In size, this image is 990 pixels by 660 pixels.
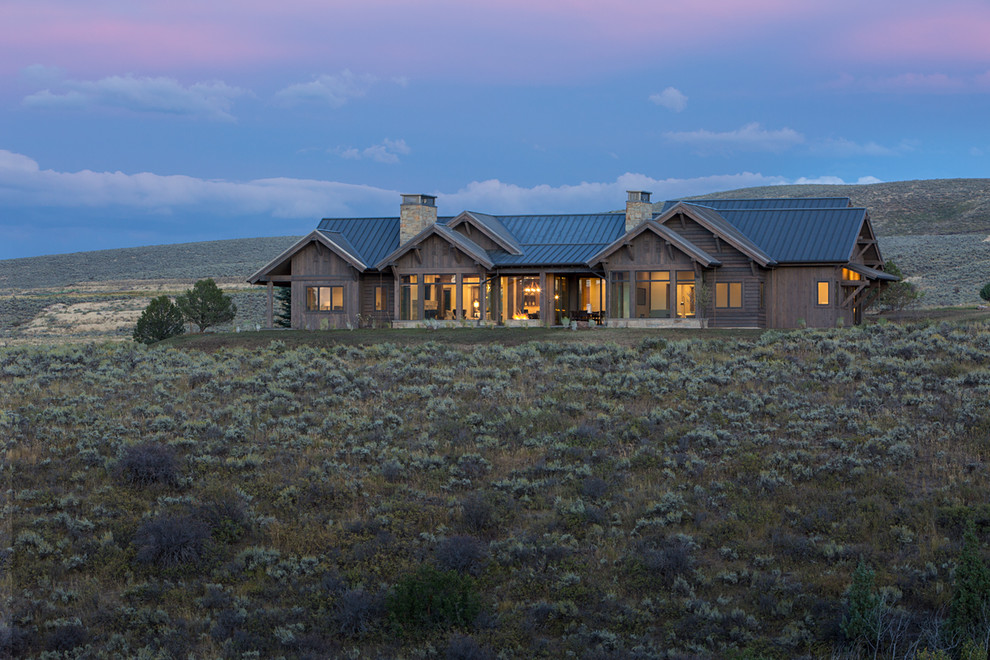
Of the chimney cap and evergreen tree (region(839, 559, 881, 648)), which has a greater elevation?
the chimney cap

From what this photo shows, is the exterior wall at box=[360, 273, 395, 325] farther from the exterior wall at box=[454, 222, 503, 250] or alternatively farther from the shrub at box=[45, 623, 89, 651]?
the shrub at box=[45, 623, 89, 651]

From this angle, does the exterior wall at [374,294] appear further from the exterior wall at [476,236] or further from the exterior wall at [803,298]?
the exterior wall at [803,298]

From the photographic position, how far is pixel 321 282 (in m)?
47.1

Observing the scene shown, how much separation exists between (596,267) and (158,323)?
20.7 meters

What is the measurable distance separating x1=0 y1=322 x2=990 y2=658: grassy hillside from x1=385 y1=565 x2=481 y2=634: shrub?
0.05 metres

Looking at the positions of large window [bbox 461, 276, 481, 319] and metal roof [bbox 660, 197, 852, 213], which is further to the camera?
metal roof [bbox 660, 197, 852, 213]

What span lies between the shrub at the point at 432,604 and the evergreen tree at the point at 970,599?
758cm

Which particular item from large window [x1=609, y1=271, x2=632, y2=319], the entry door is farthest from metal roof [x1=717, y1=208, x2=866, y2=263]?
large window [x1=609, y1=271, x2=632, y2=319]

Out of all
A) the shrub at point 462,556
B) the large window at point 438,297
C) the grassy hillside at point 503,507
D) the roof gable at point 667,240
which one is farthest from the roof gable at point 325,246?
the shrub at point 462,556

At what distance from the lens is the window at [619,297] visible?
4362 cm

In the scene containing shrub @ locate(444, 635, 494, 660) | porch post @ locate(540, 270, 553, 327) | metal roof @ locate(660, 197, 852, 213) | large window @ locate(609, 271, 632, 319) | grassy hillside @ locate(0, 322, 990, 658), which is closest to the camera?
shrub @ locate(444, 635, 494, 660)

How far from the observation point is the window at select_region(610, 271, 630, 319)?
43.6m

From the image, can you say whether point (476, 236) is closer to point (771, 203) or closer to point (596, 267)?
point (596, 267)

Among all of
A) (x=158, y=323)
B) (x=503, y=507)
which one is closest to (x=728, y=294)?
(x=503, y=507)
